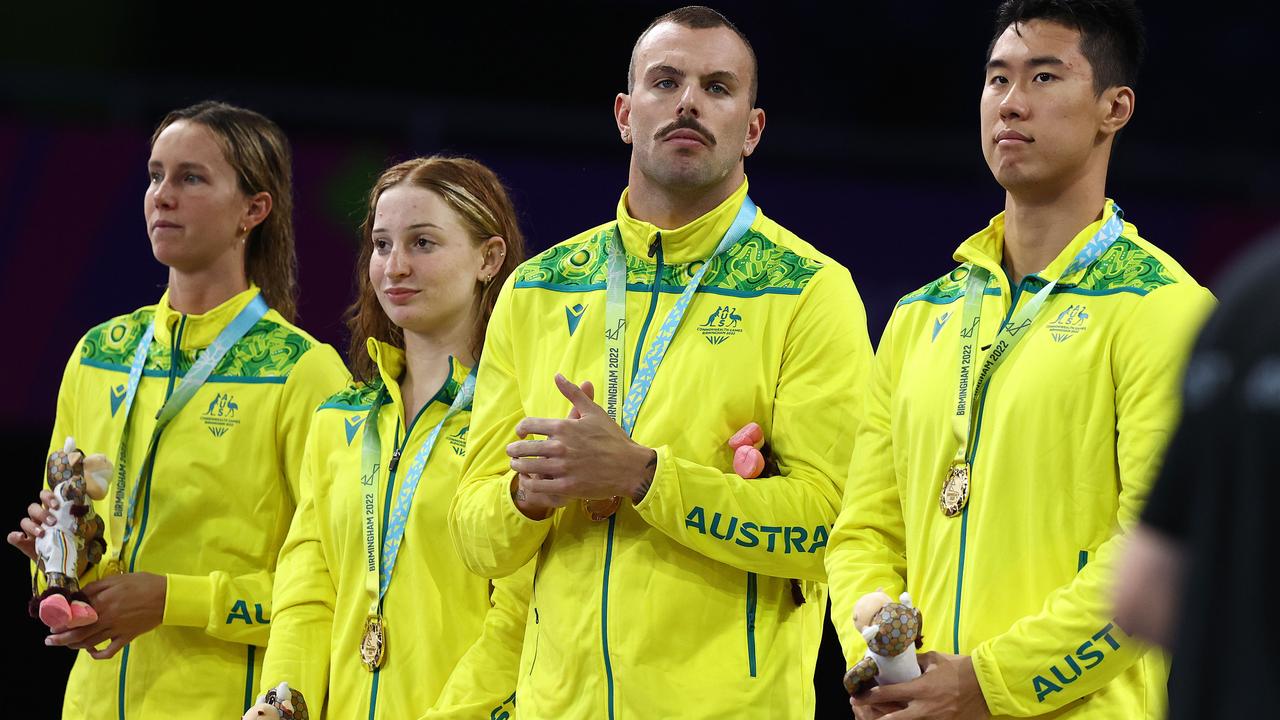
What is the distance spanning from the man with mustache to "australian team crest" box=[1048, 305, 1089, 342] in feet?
1.63

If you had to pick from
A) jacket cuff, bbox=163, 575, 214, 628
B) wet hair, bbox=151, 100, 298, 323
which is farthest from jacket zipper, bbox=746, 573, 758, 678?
wet hair, bbox=151, 100, 298, 323

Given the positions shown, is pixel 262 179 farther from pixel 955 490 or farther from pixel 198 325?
pixel 955 490

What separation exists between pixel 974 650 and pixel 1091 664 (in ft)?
0.59

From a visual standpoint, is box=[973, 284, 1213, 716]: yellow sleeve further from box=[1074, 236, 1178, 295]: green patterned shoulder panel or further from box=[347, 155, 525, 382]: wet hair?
box=[347, 155, 525, 382]: wet hair

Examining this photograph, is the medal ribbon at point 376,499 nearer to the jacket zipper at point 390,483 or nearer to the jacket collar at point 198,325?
the jacket zipper at point 390,483

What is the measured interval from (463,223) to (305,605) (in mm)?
898

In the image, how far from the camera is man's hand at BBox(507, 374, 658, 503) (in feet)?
9.62

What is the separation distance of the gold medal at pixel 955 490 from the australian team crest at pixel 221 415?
6.06 ft

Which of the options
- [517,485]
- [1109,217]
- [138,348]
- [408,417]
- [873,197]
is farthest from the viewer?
[873,197]

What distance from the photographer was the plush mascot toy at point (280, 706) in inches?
132

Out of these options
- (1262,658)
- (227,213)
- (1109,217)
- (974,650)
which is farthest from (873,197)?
(1262,658)

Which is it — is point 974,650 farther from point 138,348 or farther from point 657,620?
point 138,348

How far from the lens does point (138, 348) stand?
409cm

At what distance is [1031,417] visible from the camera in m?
2.70
